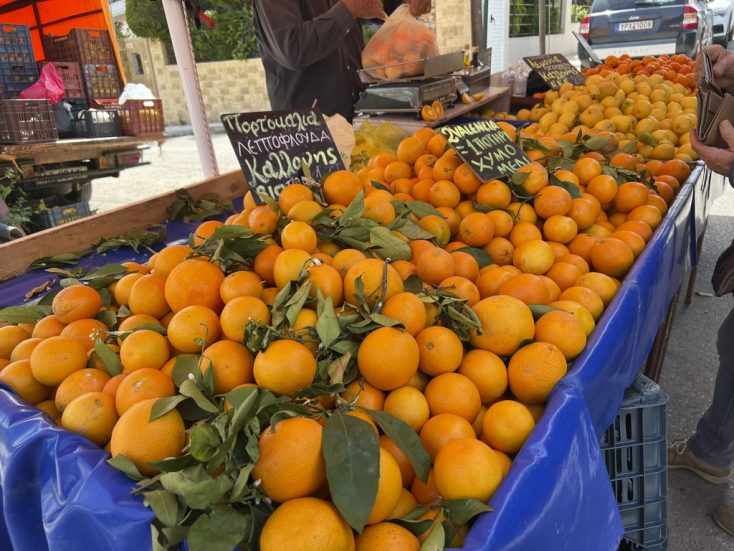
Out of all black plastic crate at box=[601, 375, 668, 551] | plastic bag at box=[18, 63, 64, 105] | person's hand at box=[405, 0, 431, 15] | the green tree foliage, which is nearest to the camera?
black plastic crate at box=[601, 375, 668, 551]

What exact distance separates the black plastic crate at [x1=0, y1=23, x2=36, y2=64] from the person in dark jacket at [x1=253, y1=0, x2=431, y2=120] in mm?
4091

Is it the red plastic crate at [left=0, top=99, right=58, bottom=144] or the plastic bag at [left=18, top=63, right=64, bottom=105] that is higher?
the plastic bag at [left=18, top=63, right=64, bottom=105]

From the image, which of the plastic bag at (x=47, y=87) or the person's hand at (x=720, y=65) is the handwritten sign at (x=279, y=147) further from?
the plastic bag at (x=47, y=87)

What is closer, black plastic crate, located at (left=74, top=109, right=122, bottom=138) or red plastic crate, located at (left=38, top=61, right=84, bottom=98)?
black plastic crate, located at (left=74, top=109, right=122, bottom=138)

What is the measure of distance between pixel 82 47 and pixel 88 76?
0.35 meters

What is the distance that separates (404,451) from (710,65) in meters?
1.84

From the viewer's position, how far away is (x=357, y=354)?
1151 millimetres

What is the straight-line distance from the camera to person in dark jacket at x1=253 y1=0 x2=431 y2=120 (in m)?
2.85

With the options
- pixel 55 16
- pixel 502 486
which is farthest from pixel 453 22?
pixel 502 486

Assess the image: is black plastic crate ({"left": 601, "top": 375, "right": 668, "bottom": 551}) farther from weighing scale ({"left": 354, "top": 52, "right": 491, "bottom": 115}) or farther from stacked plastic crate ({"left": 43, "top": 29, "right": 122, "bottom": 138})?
stacked plastic crate ({"left": 43, "top": 29, "right": 122, "bottom": 138})

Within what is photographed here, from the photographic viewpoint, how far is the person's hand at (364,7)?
2.94m

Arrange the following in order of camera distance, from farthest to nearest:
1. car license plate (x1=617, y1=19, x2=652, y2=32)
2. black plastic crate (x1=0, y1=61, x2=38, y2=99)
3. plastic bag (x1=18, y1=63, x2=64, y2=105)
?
car license plate (x1=617, y1=19, x2=652, y2=32) → plastic bag (x1=18, y1=63, x2=64, y2=105) → black plastic crate (x1=0, y1=61, x2=38, y2=99)

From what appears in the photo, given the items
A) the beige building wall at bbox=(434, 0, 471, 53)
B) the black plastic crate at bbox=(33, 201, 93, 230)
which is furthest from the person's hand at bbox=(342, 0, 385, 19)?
the beige building wall at bbox=(434, 0, 471, 53)

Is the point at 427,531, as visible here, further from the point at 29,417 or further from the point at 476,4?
the point at 476,4
